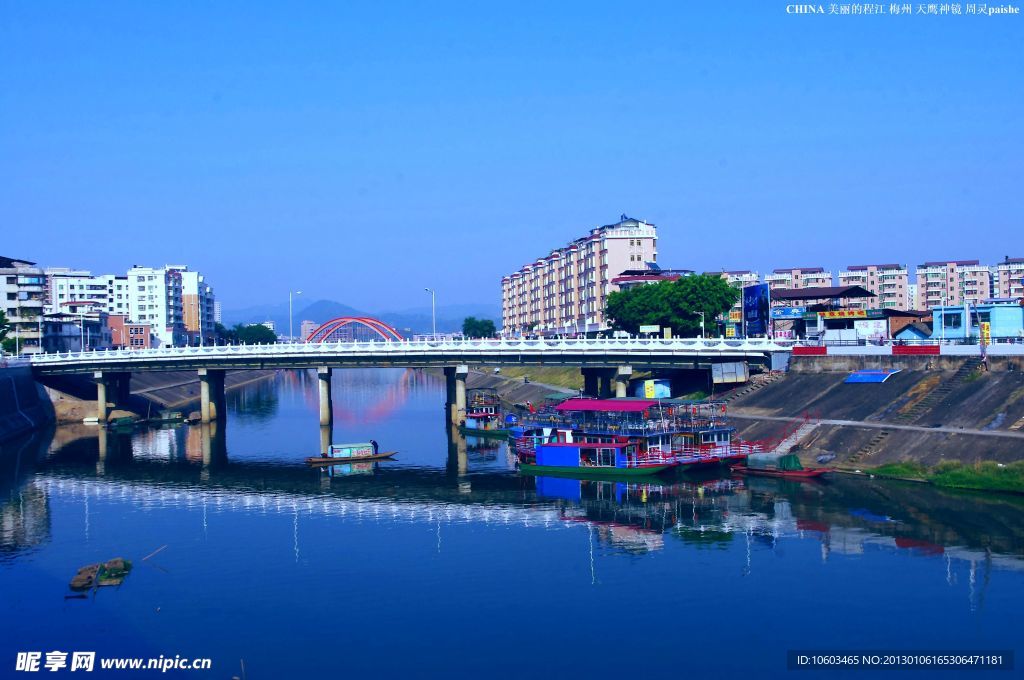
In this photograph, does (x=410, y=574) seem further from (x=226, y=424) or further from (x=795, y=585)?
(x=226, y=424)

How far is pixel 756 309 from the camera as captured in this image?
112 metres

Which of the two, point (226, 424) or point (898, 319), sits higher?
point (898, 319)

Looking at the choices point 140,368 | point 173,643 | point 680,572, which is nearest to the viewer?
point 173,643

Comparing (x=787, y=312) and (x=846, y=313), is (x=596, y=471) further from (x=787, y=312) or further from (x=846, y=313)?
(x=787, y=312)

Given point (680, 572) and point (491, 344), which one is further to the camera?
point (491, 344)

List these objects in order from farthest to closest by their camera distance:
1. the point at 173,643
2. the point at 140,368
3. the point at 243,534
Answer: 1. the point at 140,368
2. the point at 243,534
3. the point at 173,643

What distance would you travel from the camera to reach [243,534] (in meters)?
56.5

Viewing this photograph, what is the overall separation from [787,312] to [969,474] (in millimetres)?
58693

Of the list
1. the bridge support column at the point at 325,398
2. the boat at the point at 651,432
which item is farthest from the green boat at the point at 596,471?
the bridge support column at the point at 325,398

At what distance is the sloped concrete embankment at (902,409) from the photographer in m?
65.1

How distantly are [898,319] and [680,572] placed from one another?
72.4 m

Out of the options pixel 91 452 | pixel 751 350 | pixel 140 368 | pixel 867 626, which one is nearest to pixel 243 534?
pixel 867 626

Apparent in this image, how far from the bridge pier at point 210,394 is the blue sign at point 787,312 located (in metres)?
67.6

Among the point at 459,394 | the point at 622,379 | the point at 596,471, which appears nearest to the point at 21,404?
the point at 459,394
